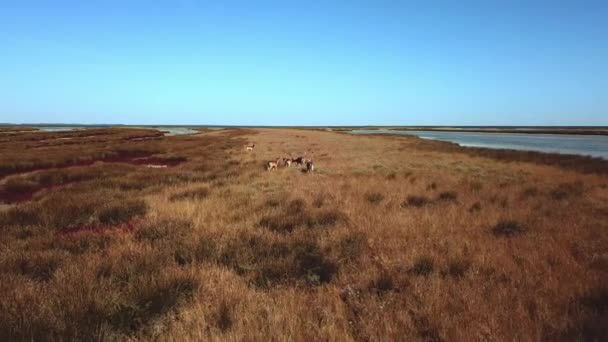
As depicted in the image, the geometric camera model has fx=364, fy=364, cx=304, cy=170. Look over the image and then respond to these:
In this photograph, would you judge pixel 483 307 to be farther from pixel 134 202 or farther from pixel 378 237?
pixel 134 202

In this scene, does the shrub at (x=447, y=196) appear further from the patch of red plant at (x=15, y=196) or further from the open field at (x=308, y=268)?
the patch of red plant at (x=15, y=196)

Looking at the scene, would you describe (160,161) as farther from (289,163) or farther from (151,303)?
(151,303)

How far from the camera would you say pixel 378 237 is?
6.59m

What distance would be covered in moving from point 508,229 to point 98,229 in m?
8.43

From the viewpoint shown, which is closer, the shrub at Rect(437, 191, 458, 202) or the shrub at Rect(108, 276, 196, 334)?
the shrub at Rect(108, 276, 196, 334)

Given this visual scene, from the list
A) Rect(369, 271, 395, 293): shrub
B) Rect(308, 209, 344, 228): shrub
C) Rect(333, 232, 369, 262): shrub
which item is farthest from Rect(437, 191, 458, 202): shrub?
Rect(369, 271, 395, 293): shrub

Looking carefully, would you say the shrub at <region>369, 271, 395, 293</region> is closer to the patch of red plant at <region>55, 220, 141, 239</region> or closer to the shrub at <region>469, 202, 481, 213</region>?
the patch of red plant at <region>55, 220, 141, 239</region>

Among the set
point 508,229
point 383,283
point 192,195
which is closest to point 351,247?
point 383,283

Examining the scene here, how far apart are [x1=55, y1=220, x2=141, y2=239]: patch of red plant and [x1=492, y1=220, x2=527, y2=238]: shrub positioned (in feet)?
23.9

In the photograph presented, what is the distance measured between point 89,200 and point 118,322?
793cm

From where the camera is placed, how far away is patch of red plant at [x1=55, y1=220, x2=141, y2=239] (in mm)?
7156

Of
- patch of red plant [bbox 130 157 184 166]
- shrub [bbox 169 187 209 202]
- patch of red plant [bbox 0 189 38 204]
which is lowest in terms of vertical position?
patch of red plant [bbox 0 189 38 204]

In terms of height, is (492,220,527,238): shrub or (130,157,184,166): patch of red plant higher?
(492,220,527,238): shrub

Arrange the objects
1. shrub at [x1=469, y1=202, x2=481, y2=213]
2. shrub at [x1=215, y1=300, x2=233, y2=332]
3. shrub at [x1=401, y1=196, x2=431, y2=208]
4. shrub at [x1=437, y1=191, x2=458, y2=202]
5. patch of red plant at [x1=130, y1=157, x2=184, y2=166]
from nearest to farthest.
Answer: shrub at [x1=215, y1=300, x2=233, y2=332], shrub at [x1=469, y1=202, x2=481, y2=213], shrub at [x1=401, y1=196, x2=431, y2=208], shrub at [x1=437, y1=191, x2=458, y2=202], patch of red plant at [x1=130, y1=157, x2=184, y2=166]
